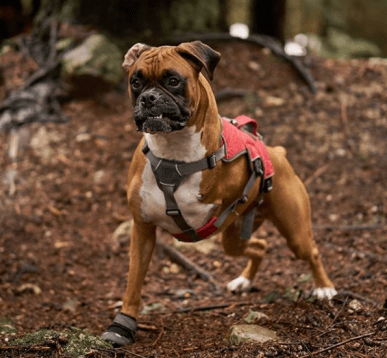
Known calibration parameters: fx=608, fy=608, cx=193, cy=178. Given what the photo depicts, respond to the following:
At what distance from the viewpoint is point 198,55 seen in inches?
139

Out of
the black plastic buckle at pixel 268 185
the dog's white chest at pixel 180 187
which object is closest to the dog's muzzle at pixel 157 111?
the dog's white chest at pixel 180 187

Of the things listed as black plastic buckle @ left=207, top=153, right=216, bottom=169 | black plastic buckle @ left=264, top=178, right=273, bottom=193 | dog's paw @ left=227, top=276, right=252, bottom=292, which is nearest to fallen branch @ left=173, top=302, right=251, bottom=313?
dog's paw @ left=227, top=276, right=252, bottom=292

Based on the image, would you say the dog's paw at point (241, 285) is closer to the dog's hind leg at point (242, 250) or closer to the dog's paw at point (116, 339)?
the dog's hind leg at point (242, 250)

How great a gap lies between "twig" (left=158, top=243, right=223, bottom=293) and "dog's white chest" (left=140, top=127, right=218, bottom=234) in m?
1.88

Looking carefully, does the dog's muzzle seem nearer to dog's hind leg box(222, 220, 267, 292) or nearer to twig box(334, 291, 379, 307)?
dog's hind leg box(222, 220, 267, 292)

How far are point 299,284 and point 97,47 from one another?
15.7 ft

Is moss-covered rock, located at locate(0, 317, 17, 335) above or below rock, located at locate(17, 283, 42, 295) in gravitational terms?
above

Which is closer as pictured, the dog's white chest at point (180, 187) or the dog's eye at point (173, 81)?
the dog's eye at point (173, 81)

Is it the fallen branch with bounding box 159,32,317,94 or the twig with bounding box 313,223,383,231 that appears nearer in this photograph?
the twig with bounding box 313,223,383,231

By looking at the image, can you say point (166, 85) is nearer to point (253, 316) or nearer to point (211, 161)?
point (211, 161)

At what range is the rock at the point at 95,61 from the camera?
8547mm

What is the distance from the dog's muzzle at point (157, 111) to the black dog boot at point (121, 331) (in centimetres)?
150

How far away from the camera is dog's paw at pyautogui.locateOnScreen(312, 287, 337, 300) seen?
4.99 metres

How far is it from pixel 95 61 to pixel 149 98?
5473mm
